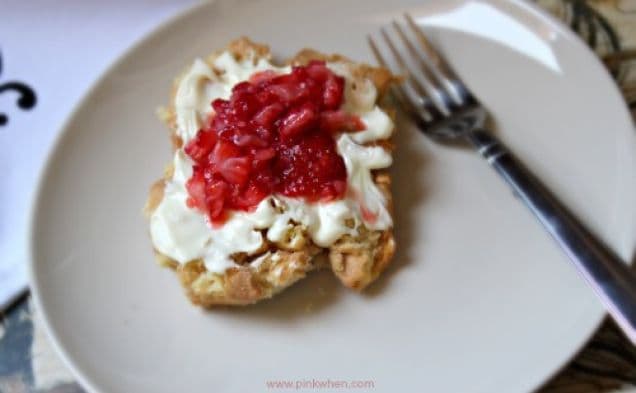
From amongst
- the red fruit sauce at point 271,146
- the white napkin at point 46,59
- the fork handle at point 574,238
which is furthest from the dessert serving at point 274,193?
the white napkin at point 46,59

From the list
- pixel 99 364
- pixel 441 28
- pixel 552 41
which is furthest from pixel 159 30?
pixel 552 41

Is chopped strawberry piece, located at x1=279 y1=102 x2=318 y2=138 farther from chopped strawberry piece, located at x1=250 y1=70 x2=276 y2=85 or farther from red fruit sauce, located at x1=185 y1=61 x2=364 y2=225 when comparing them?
chopped strawberry piece, located at x1=250 y1=70 x2=276 y2=85

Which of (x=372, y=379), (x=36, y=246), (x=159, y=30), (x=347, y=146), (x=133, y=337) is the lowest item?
(x=372, y=379)

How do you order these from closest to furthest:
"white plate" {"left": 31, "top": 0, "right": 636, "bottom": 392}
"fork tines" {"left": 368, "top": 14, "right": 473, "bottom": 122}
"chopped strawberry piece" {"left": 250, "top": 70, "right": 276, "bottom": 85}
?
"white plate" {"left": 31, "top": 0, "right": 636, "bottom": 392} < "chopped strawberry piece" {"left": 250, "top": 70, "right": 276, "bottom": 85} < "fork tines" {"left": 368, "top": 14, "right": 473, "bottom": 122}

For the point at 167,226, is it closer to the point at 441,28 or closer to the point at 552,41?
the point at 441,28

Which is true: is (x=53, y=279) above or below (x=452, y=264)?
above

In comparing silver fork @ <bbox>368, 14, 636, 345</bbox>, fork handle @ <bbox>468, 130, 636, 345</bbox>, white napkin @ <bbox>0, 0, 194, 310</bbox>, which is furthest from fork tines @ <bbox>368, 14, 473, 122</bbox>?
white napkin @ <bbox>0, 0, 194, 310</bbox>

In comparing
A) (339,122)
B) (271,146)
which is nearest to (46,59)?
(271,146)
